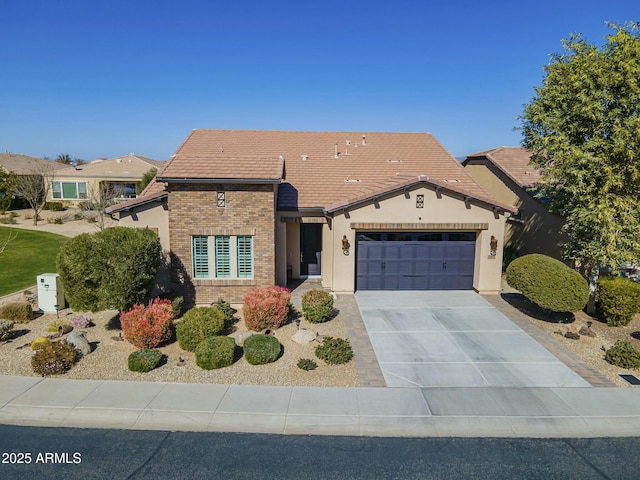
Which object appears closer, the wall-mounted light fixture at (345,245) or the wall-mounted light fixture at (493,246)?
the wall-mounted light fixture at (345,245)

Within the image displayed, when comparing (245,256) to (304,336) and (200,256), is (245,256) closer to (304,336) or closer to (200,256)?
(200,256)

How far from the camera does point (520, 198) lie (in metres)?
20.9

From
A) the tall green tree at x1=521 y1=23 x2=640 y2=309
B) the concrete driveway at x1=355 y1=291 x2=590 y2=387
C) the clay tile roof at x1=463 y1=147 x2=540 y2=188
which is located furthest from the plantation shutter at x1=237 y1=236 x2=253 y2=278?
the clay tile roof at x1=463 y1=147 x2=540 y2=188

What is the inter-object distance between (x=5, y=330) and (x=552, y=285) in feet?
54.3

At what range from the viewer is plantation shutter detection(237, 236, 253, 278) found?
50.7 feet

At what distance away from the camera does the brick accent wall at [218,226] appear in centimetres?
1498

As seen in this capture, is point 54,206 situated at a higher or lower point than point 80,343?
higher

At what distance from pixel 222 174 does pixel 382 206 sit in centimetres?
623

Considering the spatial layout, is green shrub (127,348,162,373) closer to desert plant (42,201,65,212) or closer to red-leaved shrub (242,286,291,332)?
red-leaved shrub (242,286,291,332)

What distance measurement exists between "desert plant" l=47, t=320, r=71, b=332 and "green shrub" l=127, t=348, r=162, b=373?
12.4 ft

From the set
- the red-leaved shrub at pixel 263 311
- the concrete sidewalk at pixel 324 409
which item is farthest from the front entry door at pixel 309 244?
the concrete sidewalk at pixel 324 409

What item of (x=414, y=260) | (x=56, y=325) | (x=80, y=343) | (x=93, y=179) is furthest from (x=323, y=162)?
(x=93, y=179)

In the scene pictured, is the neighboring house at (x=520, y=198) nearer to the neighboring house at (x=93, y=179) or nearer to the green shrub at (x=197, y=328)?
the green shrub at (x=197, y=328)

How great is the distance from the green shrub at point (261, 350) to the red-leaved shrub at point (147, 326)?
241 centimetres
